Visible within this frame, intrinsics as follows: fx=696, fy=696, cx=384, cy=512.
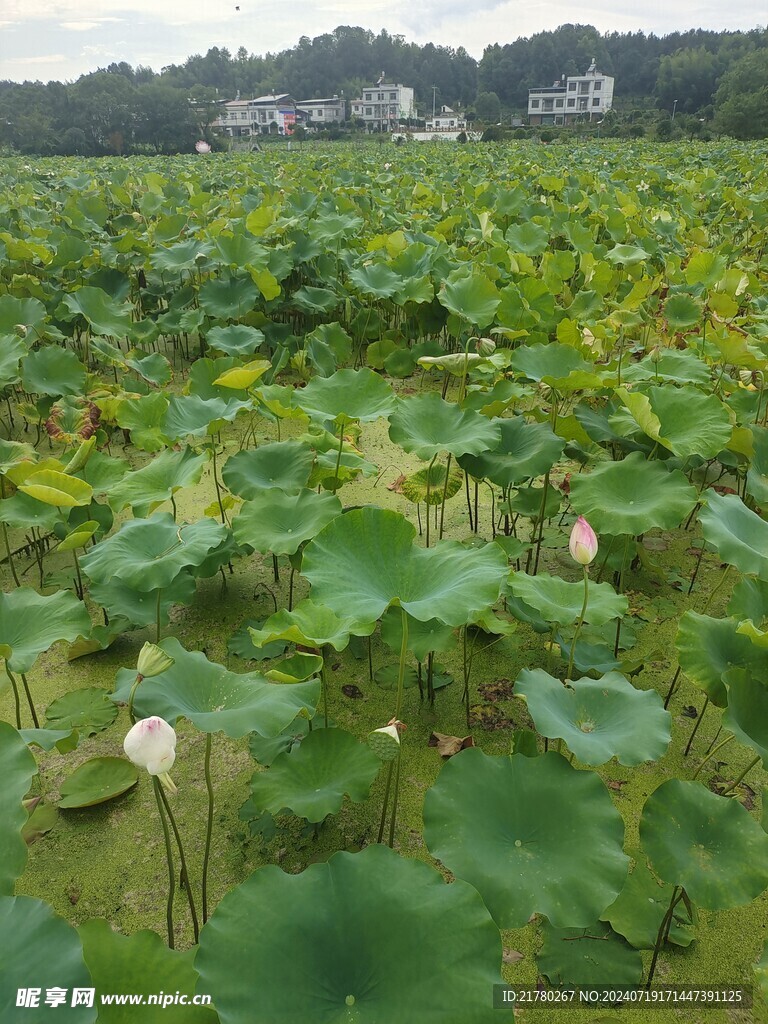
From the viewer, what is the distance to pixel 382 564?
142cm

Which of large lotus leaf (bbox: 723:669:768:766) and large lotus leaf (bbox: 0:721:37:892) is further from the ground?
large lotus leaf (bbox: 0:721:37:892)

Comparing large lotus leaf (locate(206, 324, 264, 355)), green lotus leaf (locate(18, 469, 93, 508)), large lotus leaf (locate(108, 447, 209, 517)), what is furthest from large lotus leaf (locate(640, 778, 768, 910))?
large lotus leaf (locate(206, 324, 264, 355))

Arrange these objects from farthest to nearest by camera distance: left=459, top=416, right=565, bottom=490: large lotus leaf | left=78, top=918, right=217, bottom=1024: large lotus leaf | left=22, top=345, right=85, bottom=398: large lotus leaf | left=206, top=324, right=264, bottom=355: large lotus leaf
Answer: left=206, top=324, right=264, bottom=355: large lotus leaf → left=22, top=345, right=85, bottom=398: large lotus leaf → left=459, top=416, right=565, bottom=490: large lotus leaf → left=78, top=918, right=217, bottom=1024: large lotus leaf

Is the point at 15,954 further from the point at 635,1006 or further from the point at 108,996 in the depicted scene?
the point at 635,1006

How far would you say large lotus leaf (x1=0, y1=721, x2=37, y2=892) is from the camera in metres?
0.90

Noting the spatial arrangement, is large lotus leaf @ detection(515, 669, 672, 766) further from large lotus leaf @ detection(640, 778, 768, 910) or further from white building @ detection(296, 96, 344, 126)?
white building @ detection(296, 96, 344, 126)

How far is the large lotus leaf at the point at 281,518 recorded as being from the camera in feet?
5.73

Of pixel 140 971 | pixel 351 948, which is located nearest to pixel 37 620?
pixel 140 971

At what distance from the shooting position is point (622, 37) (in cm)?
7919

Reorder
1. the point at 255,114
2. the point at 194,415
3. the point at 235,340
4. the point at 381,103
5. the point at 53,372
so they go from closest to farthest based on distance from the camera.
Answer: the point at 194,415, the point at 53,372, the point at 235,340, the point at 255,114, the point at 381,103

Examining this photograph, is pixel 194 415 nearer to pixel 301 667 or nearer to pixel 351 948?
pixel 301 667

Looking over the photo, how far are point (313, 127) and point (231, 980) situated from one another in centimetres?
5460

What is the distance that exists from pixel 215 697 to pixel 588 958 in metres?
0.81

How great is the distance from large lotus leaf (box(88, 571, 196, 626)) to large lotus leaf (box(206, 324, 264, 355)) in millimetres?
1520
